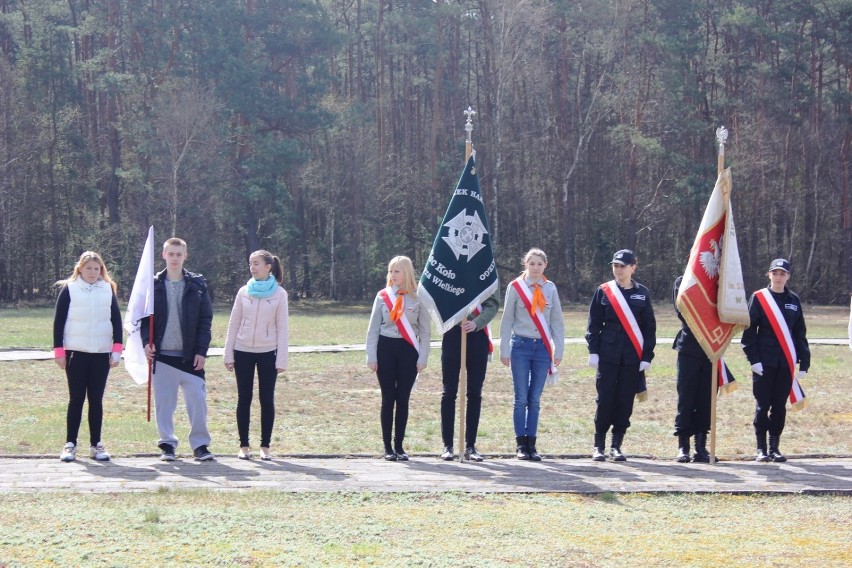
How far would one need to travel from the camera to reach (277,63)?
162 feet

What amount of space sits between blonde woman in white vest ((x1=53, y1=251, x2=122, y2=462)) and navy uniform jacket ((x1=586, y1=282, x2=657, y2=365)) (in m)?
4.26

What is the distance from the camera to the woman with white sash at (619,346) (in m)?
9.80

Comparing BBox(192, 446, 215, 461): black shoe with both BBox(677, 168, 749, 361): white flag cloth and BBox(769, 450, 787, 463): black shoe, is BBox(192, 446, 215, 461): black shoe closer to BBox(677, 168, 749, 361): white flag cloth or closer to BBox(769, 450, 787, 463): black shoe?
BBox(677, 168, 749, 361): white flag cloth

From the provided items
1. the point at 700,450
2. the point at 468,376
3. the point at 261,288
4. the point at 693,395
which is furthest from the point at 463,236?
the point at 700,450

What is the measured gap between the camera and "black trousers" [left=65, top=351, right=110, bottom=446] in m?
9.37

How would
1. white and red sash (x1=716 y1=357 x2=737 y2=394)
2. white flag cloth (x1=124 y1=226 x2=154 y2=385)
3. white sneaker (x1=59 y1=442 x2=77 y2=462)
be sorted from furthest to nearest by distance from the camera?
white and red sash (x1=716 y1=357 x2=737 y2=394), white flag cloth (x1=124 y1=226 x2=154 y2=385), white sneaker (x1=59 y1=442 x2=77 y2=462)

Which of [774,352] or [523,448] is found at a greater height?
[774,352]

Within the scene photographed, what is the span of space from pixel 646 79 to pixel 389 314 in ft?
142

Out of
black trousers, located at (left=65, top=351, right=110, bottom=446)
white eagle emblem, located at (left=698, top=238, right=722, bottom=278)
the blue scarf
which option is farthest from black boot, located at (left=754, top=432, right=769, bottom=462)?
black trousers, located at (left=65, top=351, right=110, bottom=446)

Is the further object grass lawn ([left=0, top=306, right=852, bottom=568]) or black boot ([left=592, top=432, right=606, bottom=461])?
black boot ([left=592, top=432, right=606, bottom=461])

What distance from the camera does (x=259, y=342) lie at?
9602 mm

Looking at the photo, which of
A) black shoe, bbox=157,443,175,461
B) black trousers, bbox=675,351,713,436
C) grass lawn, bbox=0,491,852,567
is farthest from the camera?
black trousers, bbox=675,351,713,436

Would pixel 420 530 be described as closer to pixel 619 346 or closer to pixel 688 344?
pixel 619 346

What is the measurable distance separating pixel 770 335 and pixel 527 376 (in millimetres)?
2353
